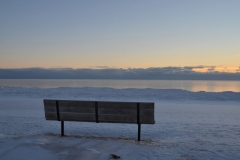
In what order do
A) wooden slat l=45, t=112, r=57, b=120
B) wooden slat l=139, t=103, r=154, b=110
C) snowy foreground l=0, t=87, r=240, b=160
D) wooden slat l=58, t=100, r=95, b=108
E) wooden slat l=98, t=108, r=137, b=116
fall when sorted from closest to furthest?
1. snowy foreground l=0, t=87, r=240, b=160
2. wooden slat l=139, t=103, r=154, b=110
3. wooden slat l=98, t=108, r=137, b=116
4. wooden slat l=58, t=100, r=95, b=108
5. wooden slat l=45, t=112, r=57, b=120

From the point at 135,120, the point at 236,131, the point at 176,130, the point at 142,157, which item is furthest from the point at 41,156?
the point at 236,131

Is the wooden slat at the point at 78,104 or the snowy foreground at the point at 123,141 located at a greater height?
the wooden slat at the point at 78,104

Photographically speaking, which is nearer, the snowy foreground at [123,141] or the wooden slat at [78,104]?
the snowy foreground at [123,141]

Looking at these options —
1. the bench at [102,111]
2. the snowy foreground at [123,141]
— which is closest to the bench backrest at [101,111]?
the bench at [102,111]

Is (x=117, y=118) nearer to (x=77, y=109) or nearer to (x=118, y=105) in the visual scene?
(x=118, y=105)

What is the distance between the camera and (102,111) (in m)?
7.11

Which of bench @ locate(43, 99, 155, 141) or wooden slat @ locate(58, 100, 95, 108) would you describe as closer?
bench @ locate(43, 99, 155, 141)

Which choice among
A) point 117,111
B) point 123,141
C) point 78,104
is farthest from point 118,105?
point 78,104

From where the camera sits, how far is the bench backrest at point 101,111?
22.6 feet

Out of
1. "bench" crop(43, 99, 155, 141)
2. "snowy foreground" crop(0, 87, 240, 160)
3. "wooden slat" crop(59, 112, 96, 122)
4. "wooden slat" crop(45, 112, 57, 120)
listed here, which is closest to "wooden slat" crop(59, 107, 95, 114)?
"bench" crop(43, 99, 155, 141)

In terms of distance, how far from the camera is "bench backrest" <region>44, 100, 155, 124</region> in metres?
6.89

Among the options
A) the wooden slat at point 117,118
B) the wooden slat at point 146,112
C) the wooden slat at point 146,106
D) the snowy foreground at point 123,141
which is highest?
the wooden slat at point 146,106

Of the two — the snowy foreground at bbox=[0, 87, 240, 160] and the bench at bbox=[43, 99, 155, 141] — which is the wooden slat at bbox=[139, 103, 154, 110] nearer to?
the bench at bbox=[43, 99, 155, 141]

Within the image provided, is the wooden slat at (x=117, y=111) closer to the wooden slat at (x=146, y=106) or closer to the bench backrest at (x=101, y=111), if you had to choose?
the bench backrest at (x=101, y=111)
